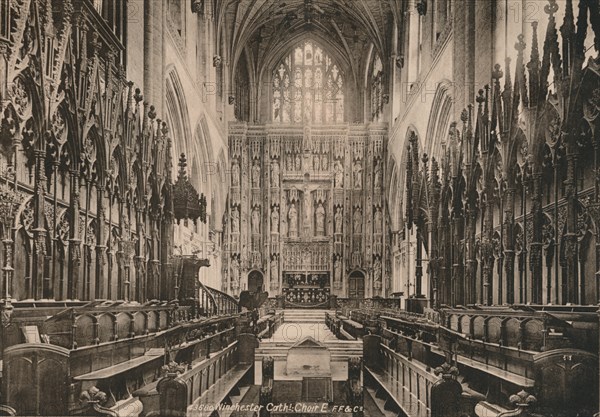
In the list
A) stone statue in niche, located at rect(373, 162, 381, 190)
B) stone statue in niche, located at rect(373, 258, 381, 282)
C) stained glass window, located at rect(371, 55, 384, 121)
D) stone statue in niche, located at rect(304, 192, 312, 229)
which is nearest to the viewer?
stone statue in niche, located at rect(373, 258, 381, 282)

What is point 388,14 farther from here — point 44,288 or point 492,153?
point 44,288

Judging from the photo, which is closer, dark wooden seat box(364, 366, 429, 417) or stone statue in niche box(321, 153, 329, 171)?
dark wooden seat box(364, 366, 429, 417)

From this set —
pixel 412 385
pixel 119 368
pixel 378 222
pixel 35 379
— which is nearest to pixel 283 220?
pixel 378 222

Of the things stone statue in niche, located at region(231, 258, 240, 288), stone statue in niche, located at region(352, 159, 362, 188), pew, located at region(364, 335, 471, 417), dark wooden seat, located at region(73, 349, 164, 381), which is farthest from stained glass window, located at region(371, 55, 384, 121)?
dark wooden seat, located at region(73, 349, 164, 381)

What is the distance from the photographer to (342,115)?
35875mm

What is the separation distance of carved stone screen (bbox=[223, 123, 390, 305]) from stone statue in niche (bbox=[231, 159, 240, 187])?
48 millimetres

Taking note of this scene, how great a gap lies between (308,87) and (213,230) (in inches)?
427

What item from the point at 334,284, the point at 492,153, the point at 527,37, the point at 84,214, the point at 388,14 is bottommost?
the point at 334,284

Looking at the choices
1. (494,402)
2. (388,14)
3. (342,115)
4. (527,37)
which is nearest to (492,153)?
(527,37)

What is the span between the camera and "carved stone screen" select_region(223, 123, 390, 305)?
104 feet

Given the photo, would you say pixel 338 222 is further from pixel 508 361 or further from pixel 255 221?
pixel 508 361

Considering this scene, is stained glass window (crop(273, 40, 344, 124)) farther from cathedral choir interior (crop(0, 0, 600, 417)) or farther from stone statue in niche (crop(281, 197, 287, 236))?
cathedral choir interior (crop(0, 0, 600, 417))

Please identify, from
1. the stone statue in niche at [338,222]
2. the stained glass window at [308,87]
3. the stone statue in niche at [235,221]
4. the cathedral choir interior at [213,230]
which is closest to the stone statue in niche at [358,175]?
the stone statue in niche at [338,222]

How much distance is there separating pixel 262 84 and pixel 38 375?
31.7 metres
